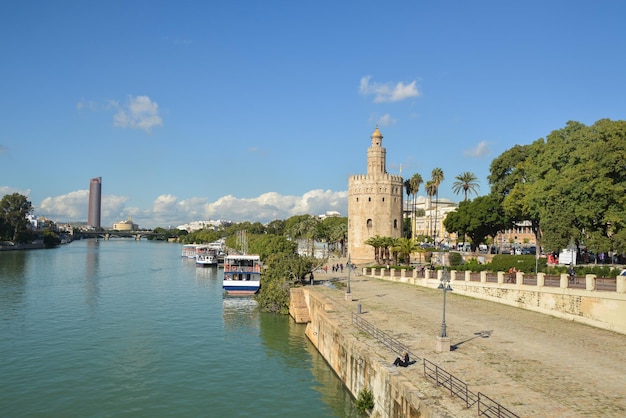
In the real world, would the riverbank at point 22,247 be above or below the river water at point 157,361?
above

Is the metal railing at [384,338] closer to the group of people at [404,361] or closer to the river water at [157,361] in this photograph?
the group of people at [404,361]

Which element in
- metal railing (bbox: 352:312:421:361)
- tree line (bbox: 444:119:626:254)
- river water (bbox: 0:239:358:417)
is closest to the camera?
metal railing (bbox: 352:312:421:361)

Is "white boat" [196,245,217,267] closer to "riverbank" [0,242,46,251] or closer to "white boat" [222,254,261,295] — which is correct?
"white boat" [222,254,261,295]

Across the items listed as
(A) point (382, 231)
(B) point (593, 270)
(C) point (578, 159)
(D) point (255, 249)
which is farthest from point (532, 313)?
(D) point (255, 249)

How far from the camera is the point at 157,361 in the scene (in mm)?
26203

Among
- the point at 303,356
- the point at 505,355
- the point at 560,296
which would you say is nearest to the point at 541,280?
the point at 560,296

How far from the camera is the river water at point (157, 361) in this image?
20.4 metres

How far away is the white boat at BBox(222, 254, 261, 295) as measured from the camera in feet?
166

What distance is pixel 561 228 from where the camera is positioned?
41.4 metres

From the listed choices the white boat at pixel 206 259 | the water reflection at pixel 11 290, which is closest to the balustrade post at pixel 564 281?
the water reflection at pixel 11 290

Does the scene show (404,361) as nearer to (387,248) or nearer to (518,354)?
(518,354)

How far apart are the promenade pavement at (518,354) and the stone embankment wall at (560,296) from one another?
1.94 feet

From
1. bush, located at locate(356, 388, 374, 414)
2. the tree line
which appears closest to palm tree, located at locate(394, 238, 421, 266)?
the tree line

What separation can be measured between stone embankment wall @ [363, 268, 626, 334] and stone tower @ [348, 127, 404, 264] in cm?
2873
